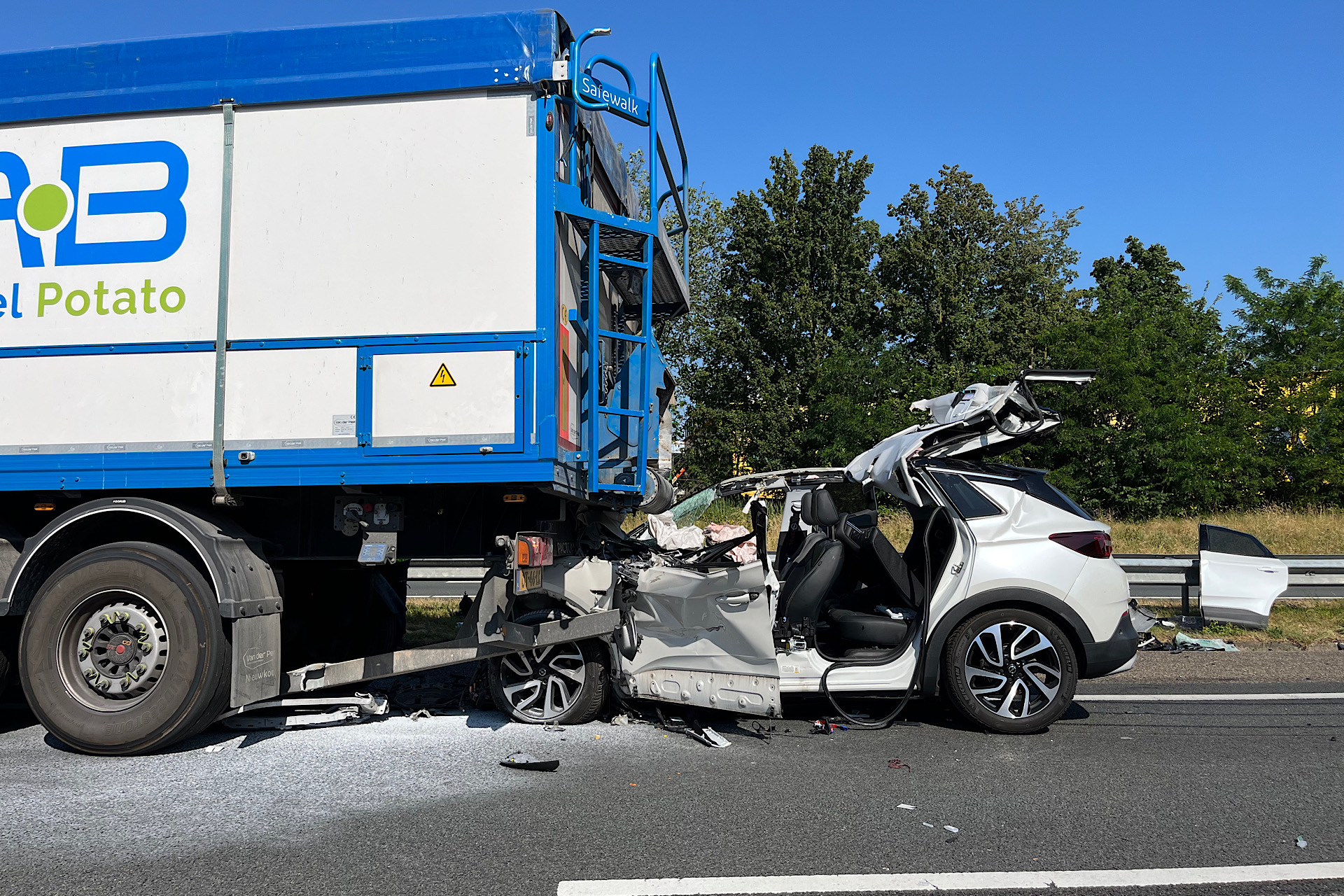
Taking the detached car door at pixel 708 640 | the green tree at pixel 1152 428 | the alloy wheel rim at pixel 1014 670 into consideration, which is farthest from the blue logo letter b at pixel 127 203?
the green tree at pixel 1152 428

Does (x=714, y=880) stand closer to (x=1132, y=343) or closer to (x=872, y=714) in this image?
(x=872, y=714)

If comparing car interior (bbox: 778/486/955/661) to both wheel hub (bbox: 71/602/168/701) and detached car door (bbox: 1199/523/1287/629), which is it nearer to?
wheel hub (bbox: 71/602/168/701)

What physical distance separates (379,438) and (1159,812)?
427cm

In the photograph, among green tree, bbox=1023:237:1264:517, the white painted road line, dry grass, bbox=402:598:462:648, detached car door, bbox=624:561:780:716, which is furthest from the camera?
green tree, bbox=1023:237:1264:517

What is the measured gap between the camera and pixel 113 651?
517cm

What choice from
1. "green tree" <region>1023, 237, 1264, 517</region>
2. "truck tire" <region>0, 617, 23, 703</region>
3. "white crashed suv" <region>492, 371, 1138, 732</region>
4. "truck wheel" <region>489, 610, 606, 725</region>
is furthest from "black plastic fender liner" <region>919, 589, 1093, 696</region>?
"green tree" <region>1023, 237, 1264, 517</region>

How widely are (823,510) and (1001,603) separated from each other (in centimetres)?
122

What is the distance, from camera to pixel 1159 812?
13.4ft

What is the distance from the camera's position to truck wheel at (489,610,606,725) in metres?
5.68

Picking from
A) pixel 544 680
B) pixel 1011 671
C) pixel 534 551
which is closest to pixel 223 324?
pixel 534 551

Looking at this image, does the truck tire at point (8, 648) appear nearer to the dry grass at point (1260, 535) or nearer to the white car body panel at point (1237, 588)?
the white car body panel at point (1237, 588)

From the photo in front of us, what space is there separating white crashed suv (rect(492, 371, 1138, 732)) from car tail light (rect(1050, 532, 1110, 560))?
1 centimetres

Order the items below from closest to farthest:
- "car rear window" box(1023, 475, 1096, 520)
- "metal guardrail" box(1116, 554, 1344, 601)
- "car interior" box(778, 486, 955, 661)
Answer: "car interior" box(778, 486, 955, 661) → "car rear window" box(1023, 475, 1096, 520) → "metal guardrail" box(1116, 554, 1344, 601)

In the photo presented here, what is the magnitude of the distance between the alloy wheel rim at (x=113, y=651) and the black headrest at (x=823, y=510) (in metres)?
3.93
